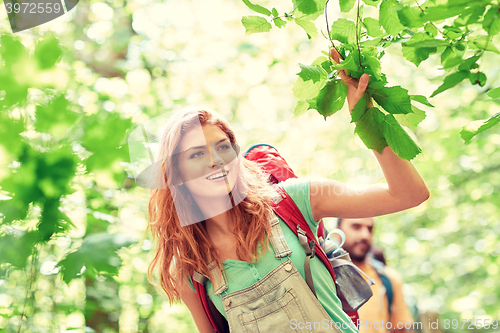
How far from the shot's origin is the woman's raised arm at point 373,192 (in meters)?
1.04

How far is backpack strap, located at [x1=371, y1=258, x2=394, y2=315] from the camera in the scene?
258cm

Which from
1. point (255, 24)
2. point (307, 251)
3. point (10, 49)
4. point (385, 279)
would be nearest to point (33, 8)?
point (10, 49)

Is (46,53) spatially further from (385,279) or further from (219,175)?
(385,279)

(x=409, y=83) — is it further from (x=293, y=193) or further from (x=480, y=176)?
(x=293, y=193)

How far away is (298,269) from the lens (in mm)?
1334

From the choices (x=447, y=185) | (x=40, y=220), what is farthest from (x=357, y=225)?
(x=447, y=185)

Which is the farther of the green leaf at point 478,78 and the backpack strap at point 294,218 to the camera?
the backpack strap at point 294,218

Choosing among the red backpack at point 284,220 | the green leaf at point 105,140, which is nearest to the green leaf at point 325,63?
the green leaf at point 105,140

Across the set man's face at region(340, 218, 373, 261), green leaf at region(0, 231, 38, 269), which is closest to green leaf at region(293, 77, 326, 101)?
green leaf at region(0, 231, 38, 269)

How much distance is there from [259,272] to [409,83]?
507 cm

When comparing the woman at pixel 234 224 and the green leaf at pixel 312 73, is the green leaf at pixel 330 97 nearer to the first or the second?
the green leaf at pixel 312 73

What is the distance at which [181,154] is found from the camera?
1489 mm

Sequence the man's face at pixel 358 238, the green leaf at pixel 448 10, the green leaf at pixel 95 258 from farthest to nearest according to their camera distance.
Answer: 1. the man's face at pixel 358 238
2. the green leaf at pixel 95 258
3. the green leaf at pixel 448 10

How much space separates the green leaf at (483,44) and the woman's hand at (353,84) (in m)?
0.21
